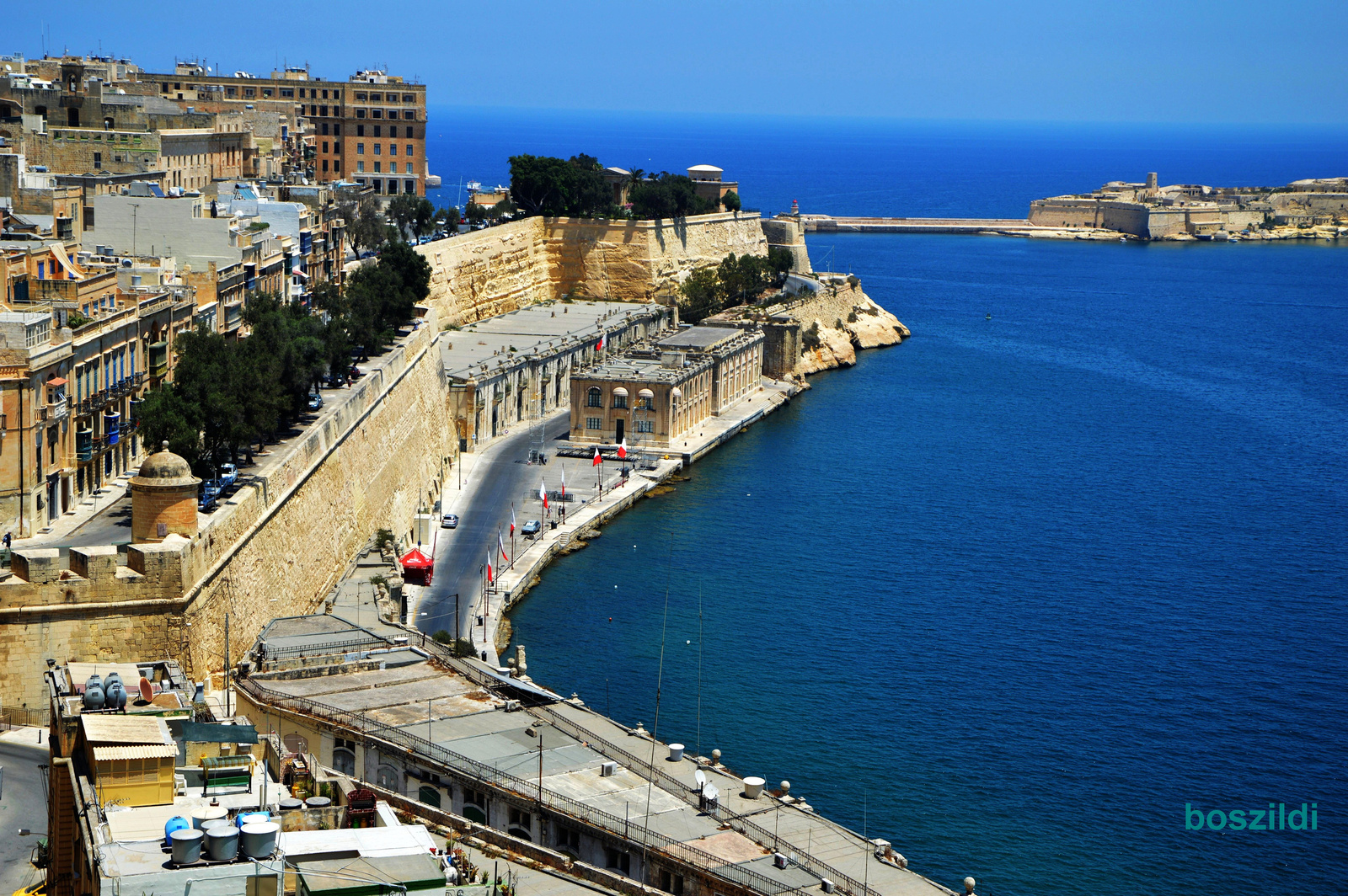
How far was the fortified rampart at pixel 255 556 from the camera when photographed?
94.4ft

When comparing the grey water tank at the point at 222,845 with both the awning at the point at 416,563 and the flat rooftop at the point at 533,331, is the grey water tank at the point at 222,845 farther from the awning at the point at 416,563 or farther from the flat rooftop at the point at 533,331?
the flat rooftop at the point at 533,331

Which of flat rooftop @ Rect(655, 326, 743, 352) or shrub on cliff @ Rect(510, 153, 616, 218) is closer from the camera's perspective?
flat rooftop @ Rect(655, 326, 743, 352)

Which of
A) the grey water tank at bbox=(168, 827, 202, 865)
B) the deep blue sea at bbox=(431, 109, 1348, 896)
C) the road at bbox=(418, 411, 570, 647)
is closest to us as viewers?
the grey water tank at bbox=(168, 827, 202, 865)

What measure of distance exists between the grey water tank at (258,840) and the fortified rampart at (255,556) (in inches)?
543

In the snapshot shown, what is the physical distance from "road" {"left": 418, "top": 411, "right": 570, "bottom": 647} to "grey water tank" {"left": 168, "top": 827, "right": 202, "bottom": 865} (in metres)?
25.8

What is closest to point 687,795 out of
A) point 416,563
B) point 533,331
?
point 416,563

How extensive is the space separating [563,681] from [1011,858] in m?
12.3

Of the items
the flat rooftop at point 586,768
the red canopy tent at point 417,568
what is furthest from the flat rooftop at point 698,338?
the flat rooftop at point 586,768

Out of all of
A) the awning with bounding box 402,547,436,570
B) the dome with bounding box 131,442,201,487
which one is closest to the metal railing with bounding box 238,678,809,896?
the dome with bounding box 131,442,201,487

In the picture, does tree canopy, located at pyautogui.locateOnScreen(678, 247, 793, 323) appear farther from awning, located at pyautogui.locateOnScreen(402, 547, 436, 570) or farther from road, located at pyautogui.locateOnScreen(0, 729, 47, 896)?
road, located at pyautogui.locateOnScreen(0, 729, 47, 896)

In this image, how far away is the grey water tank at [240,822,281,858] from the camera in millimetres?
16438

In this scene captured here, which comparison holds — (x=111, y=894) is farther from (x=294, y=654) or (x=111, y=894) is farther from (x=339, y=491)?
(x=339, y=491)

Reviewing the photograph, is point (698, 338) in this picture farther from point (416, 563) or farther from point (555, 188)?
point (416, 563)

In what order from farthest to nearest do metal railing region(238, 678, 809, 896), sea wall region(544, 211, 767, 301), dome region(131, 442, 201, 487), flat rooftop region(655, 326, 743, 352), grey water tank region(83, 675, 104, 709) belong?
1. sea wall region(544, 211, 767, 301)
2. flat rooftop region(655, 326, 743, 352)
3. dome region(131, 442, 201, 487)
4. metal railing region(238, 678, 809, 896)
5. grey water tank region(83, 675, 104, 709)
